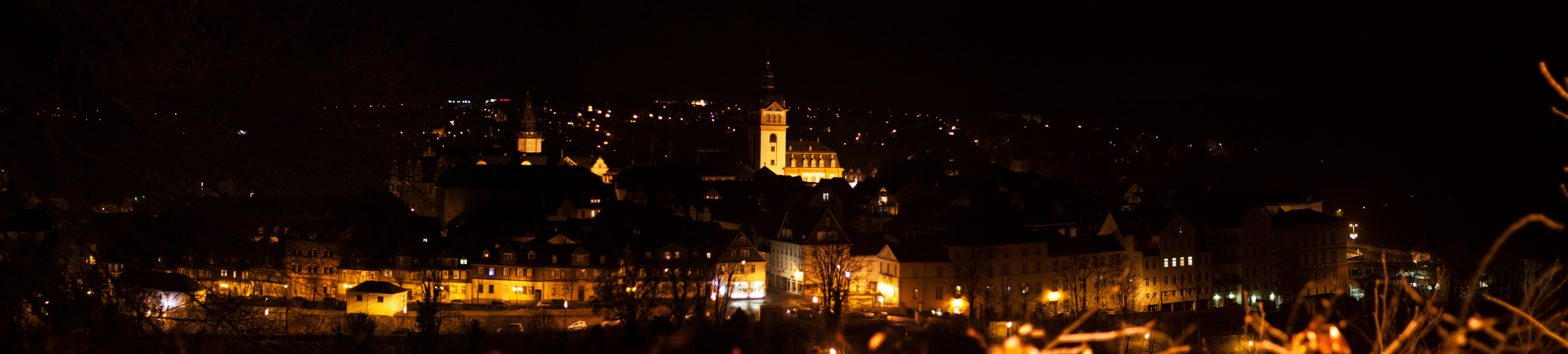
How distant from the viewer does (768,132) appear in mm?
54781

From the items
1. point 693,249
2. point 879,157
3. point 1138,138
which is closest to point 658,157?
point 879,157

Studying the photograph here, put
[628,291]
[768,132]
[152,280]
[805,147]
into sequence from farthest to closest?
1. [805,147]
2. [768,132]
3. [628,291]
4. [152,280]

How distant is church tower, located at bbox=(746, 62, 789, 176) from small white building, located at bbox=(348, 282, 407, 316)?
29.8 meters

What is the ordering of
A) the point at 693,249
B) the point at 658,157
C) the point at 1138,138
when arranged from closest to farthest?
the point at 693,249 → the point at 658,157 → the point at 1138,138

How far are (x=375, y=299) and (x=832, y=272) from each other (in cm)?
988

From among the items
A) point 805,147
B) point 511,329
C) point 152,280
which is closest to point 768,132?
point 805,147

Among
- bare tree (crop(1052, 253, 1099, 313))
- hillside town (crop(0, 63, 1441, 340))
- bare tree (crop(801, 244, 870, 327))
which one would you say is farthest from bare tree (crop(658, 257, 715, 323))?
bare tree (crop(1052, 253, 1099, 313))

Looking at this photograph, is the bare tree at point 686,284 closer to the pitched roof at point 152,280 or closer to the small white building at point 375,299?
the small white building at point 375,299

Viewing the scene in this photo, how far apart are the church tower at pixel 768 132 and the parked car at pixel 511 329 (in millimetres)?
31198

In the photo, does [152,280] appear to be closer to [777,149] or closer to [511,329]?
[511,329]

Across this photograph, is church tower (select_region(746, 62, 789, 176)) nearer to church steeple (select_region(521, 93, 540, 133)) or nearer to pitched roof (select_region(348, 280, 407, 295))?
church steeple (select_region(521, 93, 540, 133))

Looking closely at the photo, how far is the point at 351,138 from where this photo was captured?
591 cm

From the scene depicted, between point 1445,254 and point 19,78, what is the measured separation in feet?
130

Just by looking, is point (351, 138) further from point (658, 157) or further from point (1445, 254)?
point (658, 157)
